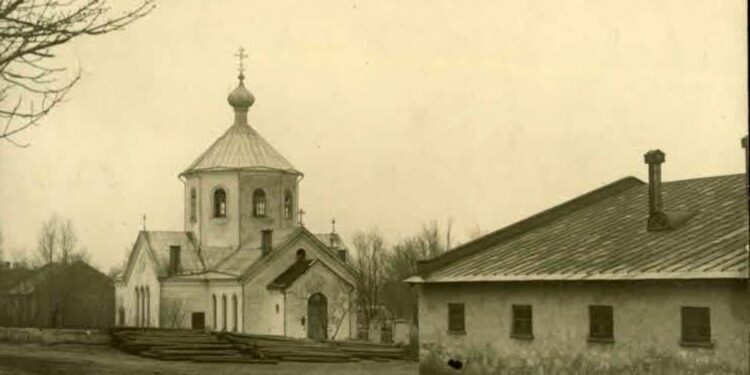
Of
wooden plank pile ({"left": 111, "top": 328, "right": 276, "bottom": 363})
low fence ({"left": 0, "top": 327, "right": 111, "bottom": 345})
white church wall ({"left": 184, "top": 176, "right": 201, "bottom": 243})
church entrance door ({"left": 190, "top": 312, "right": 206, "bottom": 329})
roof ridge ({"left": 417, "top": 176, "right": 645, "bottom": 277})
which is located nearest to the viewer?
roof ridge ({"left": 417, "top": 176, "right": 645, "bottom": 277})

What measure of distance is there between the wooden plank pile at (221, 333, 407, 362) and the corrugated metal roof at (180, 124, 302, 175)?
16.6 metres

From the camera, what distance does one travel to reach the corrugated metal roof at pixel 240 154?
56.4 m

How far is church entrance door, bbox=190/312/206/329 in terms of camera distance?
53.9 meters

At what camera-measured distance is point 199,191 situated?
186ft

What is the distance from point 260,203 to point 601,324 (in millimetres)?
34900

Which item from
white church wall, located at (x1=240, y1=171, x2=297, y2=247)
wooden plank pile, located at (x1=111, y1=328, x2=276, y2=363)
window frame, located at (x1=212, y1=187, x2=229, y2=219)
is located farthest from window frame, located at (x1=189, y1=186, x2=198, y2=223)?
wooden plank pile, located at (x1=111, y1=328, x2=276, y2=363)

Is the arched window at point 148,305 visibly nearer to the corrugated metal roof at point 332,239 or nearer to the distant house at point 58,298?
the distant house at point 58,298

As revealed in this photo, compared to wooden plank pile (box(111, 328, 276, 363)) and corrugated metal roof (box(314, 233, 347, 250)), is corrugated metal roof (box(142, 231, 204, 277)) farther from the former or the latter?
wooden plank pile (box(111, 328, 276, 363))

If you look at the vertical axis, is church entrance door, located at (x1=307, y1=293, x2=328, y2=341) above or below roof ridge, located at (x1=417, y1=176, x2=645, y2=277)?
below

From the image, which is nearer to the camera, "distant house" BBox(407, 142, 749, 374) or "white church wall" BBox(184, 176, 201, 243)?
"distant house" BBox(407, 142, 749, 374)

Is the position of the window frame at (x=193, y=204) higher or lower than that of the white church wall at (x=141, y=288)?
higher

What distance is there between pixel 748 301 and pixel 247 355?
20.0m

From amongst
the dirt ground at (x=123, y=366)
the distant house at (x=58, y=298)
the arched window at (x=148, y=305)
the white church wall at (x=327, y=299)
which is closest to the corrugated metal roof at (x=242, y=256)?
the white church wall at (x=327, y=299)

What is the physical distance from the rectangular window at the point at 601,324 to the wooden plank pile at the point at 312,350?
48.8ft
